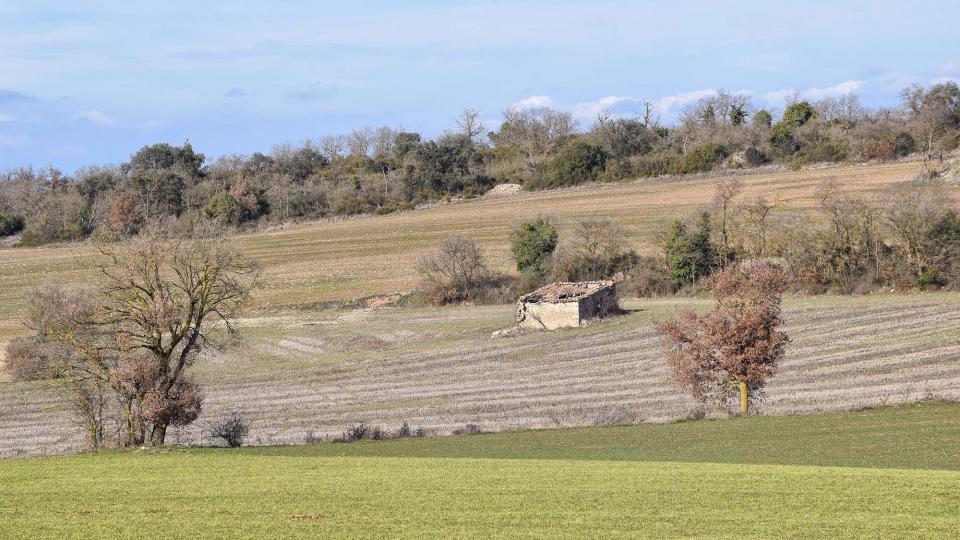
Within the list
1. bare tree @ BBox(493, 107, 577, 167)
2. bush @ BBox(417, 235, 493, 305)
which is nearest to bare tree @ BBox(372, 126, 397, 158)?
bare tree @ BBox(493, 107, 577, 167)

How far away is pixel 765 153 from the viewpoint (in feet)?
416

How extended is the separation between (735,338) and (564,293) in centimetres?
2910

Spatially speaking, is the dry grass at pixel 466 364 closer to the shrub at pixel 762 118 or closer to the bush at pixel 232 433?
the bush at pixel 232 433

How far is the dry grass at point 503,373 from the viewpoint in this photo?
41719 millimetres

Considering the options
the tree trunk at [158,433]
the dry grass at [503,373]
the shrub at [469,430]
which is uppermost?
the tree trunk at [158,433]

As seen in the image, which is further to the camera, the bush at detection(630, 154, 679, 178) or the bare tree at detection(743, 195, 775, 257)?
the bush at detection(630, 154, 679, 178)

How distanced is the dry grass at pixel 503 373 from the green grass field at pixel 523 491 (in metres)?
10.4

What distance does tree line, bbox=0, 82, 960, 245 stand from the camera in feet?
407

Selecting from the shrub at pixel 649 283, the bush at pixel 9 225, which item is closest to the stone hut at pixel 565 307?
the shrub at pixel 649 283

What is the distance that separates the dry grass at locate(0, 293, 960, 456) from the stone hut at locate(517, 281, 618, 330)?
1450 mm

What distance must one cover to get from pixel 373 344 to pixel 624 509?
47.2m

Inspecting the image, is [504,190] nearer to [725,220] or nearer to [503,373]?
[725,220]

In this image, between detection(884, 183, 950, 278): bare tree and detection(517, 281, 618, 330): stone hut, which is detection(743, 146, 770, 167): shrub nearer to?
detection(884, 183, 950, 278): bare tree

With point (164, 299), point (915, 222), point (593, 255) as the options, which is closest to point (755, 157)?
point (593, 255)
